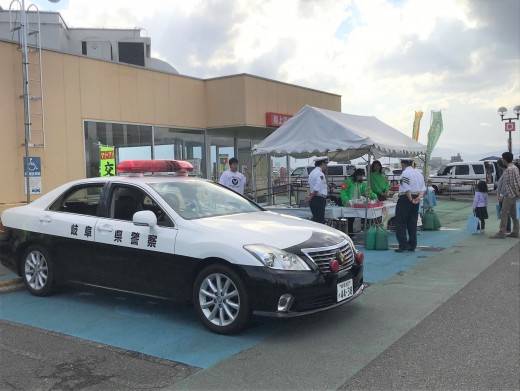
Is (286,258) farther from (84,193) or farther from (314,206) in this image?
(314,206)

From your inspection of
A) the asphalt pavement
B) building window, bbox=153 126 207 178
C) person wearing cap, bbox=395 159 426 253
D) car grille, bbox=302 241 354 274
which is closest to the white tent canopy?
person wearing cap, bbox=395 159 426 253

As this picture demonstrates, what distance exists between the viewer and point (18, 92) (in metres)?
9.75

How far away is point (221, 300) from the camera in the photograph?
15.5 ft

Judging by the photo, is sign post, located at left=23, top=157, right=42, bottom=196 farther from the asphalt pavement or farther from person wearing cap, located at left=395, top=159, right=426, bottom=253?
person wearing cap, located at left=395, top=159, right=426, bottom=253

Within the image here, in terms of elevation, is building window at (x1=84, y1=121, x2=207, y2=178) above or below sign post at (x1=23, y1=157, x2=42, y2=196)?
above

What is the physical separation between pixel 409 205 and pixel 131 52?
45.8 feet

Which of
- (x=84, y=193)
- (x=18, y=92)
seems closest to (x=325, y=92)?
(x=18, y=92)

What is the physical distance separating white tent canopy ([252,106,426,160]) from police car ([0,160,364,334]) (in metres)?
4.27

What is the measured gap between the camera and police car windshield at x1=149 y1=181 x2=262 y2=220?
5375 mm

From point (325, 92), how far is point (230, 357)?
15.0 meters

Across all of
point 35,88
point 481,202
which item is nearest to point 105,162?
point 35,88

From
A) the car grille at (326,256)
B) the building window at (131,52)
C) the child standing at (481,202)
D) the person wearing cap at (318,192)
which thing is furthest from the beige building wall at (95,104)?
the car grille at (326,256)

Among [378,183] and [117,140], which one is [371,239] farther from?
[117,140]

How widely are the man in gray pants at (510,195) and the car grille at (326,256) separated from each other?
713 centimetres
